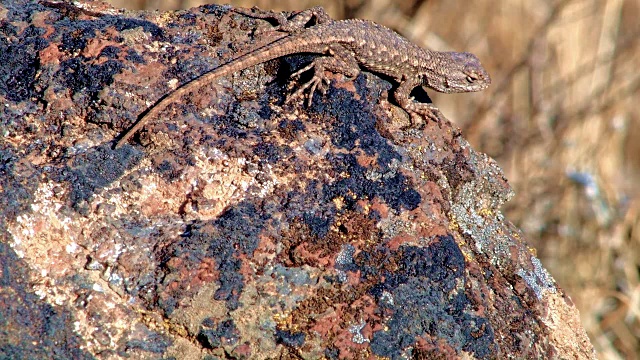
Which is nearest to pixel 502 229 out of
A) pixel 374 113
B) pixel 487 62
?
pixel 374 113

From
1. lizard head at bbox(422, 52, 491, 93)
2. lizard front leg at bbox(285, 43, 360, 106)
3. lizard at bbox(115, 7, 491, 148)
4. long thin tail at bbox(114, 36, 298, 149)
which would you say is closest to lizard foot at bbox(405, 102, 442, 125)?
lizard at bbox(115, 7, 491, 148)

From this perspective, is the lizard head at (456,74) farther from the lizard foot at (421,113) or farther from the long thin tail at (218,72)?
the long thin tail at (218,72)

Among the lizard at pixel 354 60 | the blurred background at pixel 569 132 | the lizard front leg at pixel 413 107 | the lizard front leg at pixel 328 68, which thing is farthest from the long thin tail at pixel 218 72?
the blurred background at pixel 569 132

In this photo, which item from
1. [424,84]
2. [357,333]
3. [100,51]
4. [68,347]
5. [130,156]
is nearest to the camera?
[68,347]

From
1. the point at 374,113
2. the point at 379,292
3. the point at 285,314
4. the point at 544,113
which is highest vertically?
the point at 544,113

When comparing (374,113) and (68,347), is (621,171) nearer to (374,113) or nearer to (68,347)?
(374,113)

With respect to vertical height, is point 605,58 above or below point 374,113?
above

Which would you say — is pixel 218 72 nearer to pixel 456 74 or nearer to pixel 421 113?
pixel 421 113

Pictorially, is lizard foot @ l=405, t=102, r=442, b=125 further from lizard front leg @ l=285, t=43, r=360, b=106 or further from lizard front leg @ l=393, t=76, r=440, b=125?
lizard front leg @ l=285, t=43, r=360, b=106
